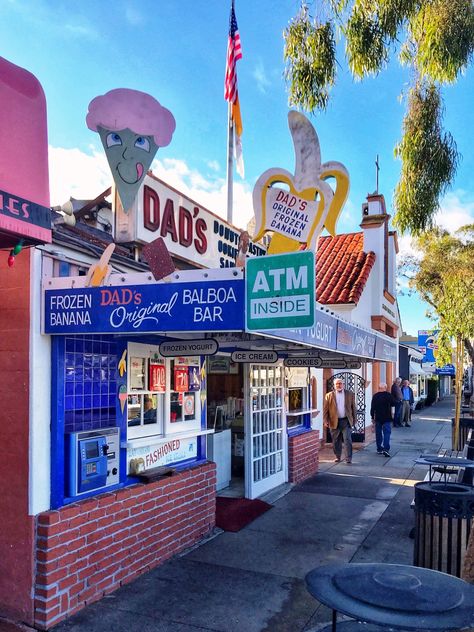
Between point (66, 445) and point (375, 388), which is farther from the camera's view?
point (375, 388)

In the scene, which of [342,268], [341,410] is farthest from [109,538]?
[342,268]

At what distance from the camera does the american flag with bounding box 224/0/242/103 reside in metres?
8.62

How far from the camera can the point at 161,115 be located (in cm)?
519

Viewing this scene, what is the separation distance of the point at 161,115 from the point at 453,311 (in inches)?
399

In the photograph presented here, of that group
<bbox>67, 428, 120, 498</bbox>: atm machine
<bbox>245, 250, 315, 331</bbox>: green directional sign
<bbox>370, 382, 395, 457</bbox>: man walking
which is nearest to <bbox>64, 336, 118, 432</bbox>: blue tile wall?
<bbox>67, 428, 120, 498</bbox>: atm machine

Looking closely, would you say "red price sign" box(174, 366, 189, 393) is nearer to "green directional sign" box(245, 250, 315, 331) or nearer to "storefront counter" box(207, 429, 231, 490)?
"storefront counter" box(207, 429, 231, 490)

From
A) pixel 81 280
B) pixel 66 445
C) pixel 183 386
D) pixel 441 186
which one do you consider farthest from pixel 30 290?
pixel 441 186

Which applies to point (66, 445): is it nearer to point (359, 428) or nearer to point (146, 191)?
point (146, 191)

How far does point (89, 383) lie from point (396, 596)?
336cm

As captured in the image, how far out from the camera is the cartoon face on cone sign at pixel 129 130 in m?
5.03

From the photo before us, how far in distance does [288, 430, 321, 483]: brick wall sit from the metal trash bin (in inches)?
192

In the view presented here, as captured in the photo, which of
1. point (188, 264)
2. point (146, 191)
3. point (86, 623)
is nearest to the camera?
point (86, 623)

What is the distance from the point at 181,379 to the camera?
675 centimetres

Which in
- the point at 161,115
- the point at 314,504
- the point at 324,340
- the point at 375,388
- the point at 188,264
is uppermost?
the point at 161,115
